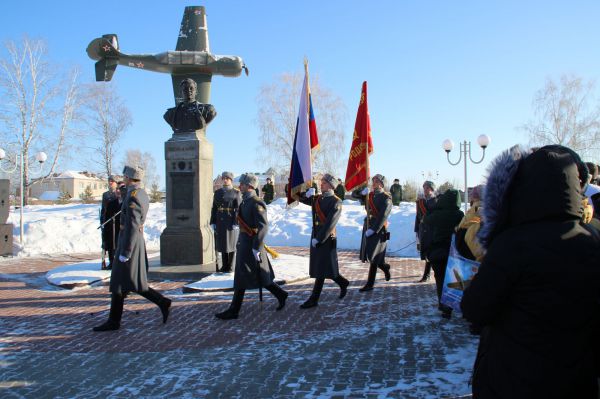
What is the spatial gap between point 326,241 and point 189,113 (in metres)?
5.11

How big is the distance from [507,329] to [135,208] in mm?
4868

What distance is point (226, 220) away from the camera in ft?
32.4

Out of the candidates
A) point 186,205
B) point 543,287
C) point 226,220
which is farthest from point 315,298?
point 543,287

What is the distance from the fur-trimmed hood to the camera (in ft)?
6.71

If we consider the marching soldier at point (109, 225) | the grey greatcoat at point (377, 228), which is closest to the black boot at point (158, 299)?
the grey greatcoat at point (377, 228)

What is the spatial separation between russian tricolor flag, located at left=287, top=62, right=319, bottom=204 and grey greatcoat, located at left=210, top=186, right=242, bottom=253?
1.29 m

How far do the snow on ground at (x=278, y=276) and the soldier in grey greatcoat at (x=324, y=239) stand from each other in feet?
6.25

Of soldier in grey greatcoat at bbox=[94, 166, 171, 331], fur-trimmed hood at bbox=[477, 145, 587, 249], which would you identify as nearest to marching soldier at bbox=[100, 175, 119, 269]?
soldier in grey greatcoat at bbox=[94, 166, 171, 331]

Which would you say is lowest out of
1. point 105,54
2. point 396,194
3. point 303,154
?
point 396,194

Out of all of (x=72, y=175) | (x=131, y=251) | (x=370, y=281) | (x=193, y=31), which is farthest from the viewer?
(x=72, y=175)

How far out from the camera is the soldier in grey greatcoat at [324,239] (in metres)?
7.18

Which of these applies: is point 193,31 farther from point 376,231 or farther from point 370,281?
point 370,281

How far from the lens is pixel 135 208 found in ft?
19.7

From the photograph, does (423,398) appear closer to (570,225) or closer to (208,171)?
(570,225)
